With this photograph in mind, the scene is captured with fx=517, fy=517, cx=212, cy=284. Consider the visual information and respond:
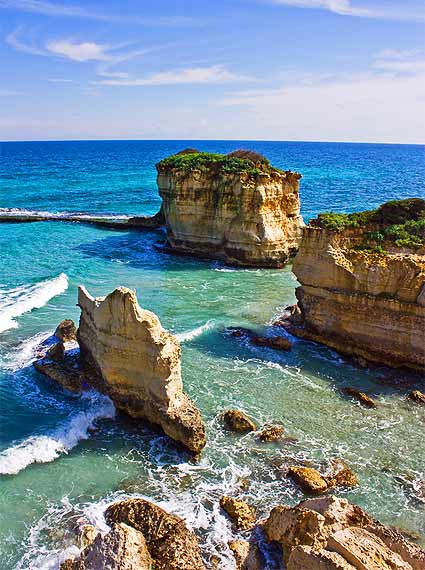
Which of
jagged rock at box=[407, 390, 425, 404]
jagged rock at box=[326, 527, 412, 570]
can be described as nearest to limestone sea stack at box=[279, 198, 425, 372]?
jagged rock at box=[407, 390, 425, 404]

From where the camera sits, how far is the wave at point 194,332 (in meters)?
23.0

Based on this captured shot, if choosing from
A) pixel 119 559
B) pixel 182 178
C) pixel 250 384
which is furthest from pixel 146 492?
pixel 182 178

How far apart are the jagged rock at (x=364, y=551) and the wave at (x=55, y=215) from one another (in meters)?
47.5

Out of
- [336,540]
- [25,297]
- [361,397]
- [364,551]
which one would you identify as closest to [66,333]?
[25,297]

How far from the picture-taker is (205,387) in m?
18.9

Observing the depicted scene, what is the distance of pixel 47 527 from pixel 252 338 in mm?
12803

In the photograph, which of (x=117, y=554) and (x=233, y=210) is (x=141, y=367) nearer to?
(x=117, y=554)

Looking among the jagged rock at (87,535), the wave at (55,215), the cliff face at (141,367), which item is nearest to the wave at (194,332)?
the cliff face at (141,367)

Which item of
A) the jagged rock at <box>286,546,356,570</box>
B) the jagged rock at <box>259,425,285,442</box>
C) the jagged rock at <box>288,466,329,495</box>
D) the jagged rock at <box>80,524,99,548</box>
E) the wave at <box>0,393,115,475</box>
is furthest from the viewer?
the jagged rock at <box>259,425,285,442</box>

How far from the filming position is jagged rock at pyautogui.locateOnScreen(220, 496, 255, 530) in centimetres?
1241

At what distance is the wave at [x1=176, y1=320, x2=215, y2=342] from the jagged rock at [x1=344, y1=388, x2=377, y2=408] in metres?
7.39

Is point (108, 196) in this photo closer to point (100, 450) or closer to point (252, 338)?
point (252, 338)

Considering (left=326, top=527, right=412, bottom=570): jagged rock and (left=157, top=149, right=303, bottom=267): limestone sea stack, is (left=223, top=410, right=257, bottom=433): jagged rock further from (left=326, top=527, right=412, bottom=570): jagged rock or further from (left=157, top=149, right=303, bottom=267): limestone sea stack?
(left=157, top=149, right=303, bottom=267): limestone sea stack

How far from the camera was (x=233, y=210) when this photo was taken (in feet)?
119
